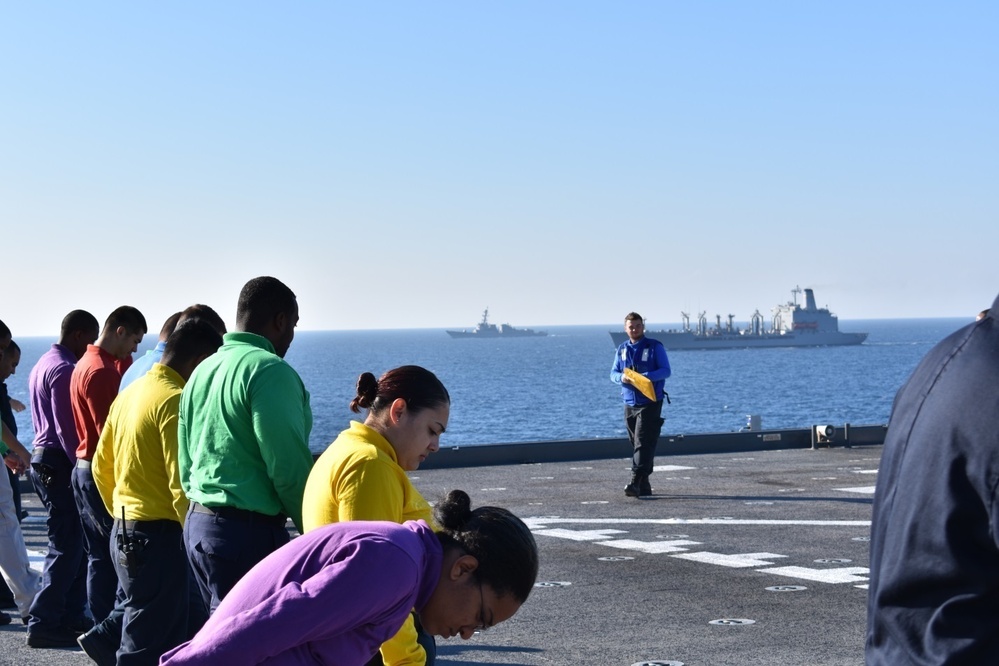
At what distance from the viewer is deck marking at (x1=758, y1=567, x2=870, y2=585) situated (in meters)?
9.59

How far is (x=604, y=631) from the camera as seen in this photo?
805 centimetres

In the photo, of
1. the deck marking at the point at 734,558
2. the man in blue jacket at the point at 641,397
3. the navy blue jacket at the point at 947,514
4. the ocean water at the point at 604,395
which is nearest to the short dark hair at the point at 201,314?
the navy blue jacket at the point at 947,514

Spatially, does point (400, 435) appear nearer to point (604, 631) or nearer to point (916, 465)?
point (916, 465)

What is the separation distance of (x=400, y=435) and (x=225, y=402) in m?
1.12

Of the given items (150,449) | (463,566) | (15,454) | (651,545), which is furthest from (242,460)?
(651,545)

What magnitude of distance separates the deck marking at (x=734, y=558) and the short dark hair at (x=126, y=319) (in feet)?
15.7

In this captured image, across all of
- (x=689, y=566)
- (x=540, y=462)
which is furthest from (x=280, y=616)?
(x=540, y=462)

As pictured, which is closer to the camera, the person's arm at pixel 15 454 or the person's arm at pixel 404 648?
the person's arm at pixel 404 648

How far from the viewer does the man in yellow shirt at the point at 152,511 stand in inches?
228

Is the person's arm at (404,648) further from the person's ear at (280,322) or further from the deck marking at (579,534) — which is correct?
the deck marking at (579,534)

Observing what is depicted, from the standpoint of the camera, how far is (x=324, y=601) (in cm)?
285

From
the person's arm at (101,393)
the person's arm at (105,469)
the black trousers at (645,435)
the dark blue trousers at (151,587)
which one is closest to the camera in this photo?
the dark blue trousers at (151,587)

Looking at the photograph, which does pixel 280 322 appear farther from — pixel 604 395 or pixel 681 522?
pixel 604 395

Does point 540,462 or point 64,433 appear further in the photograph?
point 540,462
